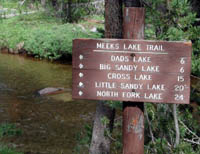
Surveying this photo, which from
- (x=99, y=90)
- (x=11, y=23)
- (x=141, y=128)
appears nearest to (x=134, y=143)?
(x=141, y=128)

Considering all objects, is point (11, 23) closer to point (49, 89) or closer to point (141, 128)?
point (49, 89)

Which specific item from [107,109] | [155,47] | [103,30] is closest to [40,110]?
[107,109]

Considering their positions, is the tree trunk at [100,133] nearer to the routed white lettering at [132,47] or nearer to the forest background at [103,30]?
the forest background at [103,30]

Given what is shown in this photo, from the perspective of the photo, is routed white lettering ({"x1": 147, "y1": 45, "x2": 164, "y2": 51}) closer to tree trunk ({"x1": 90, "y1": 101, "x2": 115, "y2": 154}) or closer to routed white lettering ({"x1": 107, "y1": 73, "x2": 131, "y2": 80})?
routed white lettering ({"x1": 107, "y1": 73, "x2": 131, "y2": 80})

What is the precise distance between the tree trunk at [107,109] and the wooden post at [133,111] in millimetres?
Answer: 1609

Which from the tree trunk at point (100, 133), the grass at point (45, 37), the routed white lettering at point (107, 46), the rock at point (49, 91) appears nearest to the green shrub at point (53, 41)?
the grass at point (45, 37)

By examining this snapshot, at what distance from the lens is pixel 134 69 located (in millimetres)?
2855

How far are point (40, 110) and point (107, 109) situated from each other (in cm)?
442

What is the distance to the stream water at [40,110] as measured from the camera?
281 inches

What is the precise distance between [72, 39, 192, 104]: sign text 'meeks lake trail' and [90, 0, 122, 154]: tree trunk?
1891 millimetres

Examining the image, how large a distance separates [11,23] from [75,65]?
2005cm

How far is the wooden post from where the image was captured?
3002 mm

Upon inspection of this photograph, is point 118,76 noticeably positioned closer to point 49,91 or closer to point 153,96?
point 153,96

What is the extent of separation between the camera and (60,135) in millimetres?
7602
